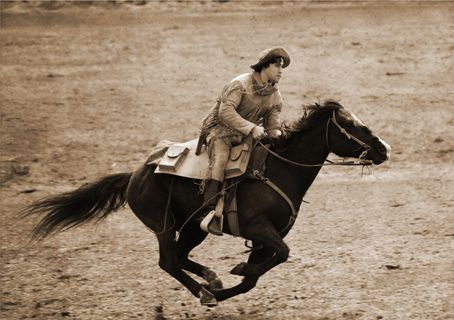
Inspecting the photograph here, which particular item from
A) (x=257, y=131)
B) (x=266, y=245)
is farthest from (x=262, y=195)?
(x=257, y=131)

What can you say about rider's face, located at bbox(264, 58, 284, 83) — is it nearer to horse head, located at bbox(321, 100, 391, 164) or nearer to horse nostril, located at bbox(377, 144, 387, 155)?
horse head, located at bbox(321, 100, 391, 164)

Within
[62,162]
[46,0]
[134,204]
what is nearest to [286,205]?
[134,204]

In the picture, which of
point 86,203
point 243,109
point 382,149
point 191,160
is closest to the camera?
point 382,149

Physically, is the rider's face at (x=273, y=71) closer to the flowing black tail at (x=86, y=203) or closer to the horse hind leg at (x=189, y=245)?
the horse hind leg at (x=189, y=245)

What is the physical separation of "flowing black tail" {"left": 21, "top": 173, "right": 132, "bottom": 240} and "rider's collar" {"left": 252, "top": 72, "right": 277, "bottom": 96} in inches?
78.4

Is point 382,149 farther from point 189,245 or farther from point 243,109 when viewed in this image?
point 189,245

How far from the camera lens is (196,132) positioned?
16.5 meters

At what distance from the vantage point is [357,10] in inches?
936

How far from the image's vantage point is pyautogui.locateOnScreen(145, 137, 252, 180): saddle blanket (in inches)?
325

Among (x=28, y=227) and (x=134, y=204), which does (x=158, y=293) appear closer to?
(x=134, y=204)

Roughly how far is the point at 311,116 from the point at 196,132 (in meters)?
8.60

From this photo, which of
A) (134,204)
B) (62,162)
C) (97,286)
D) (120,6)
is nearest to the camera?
(134,204)

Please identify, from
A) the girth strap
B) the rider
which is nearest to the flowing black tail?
the rider

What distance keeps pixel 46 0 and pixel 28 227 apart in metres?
14.7
